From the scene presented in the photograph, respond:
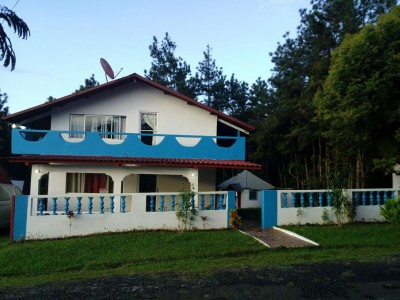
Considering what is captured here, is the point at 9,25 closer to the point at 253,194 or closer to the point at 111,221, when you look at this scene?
the point at 111,221

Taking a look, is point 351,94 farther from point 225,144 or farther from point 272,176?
point 272,176

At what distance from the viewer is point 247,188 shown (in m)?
30.5

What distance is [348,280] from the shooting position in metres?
6.53

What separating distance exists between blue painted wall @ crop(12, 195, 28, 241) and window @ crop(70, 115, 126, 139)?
564 centimetres

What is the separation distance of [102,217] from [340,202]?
23.4 feet

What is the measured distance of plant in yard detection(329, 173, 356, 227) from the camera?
12008mm

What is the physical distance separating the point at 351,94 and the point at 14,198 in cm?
1054

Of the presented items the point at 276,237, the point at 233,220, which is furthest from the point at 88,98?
Answer: the point at 276,237

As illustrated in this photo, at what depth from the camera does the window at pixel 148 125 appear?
53.2ft

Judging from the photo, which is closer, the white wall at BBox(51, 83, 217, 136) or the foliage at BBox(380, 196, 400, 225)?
the foliage at BBox(380, 196, 400, 225)

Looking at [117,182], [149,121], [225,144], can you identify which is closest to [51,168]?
[117,182]

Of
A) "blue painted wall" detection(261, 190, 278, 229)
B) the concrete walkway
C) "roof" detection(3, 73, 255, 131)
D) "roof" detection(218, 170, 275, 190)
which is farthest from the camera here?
"roof" detection(218, 170, 275, 190)

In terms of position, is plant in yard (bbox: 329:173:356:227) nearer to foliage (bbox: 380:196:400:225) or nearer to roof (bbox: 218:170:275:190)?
foliage (bbox: 380:196:400:225)

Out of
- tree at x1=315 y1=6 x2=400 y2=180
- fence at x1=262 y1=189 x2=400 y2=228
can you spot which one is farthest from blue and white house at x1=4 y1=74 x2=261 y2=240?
tree at x1=315 y1=6 x2=400 y2=180
